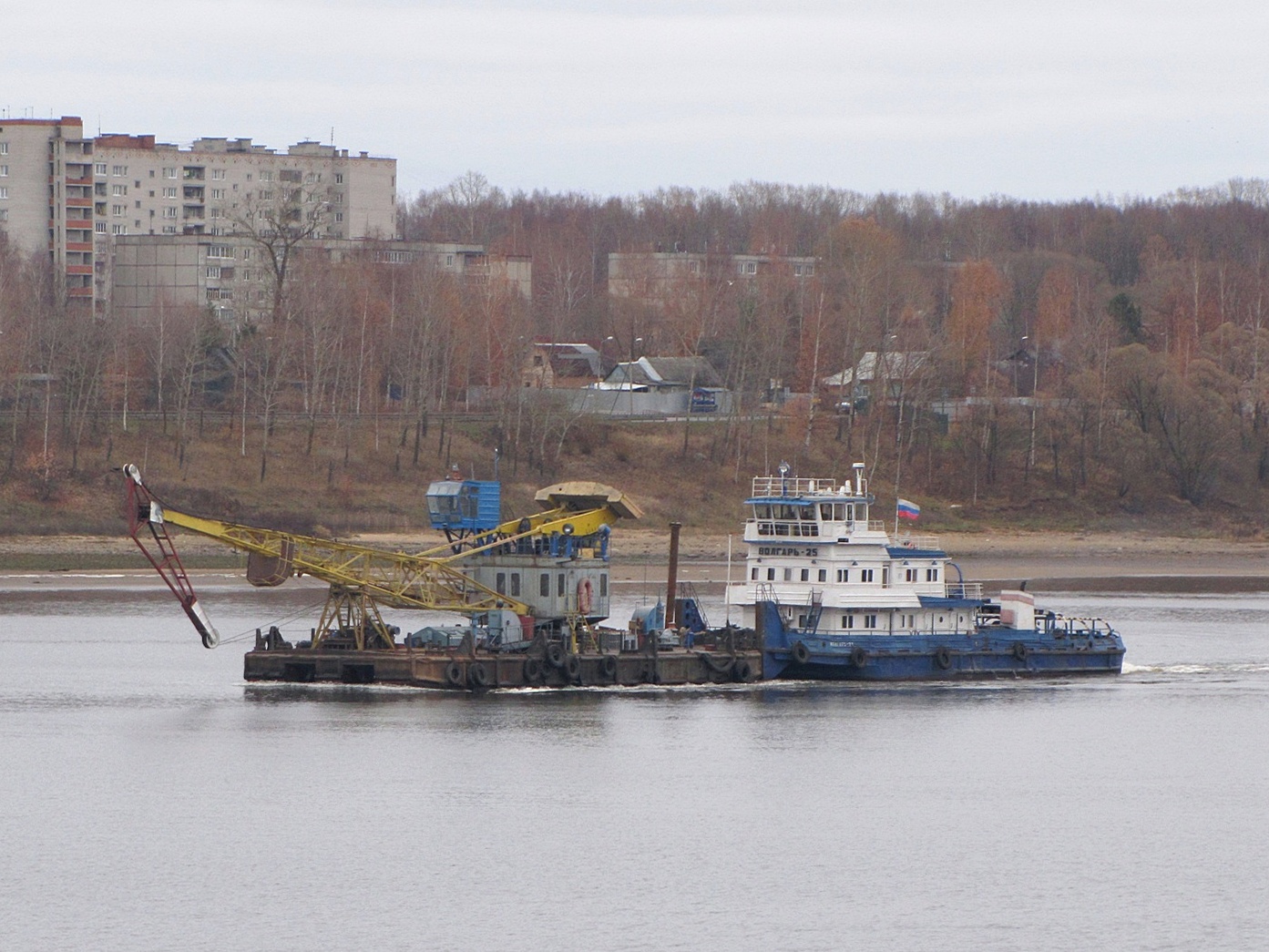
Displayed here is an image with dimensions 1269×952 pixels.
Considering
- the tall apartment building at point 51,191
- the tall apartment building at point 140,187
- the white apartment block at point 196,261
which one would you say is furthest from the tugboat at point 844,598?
the tall apartment building at point 51,191

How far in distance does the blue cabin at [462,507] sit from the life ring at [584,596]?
2.82 metres

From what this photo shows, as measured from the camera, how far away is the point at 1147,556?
10500cm

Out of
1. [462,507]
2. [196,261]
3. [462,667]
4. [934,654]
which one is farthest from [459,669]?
[196,261]

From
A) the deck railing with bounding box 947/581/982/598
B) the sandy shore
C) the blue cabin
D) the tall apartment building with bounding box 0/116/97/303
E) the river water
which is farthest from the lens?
the tall apartment building with bounding box 0/116/97/303

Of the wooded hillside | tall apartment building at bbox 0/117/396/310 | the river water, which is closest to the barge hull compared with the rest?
the river water

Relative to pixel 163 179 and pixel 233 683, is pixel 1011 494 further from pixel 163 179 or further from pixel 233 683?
pixel 163 179

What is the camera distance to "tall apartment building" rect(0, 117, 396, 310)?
508 feet

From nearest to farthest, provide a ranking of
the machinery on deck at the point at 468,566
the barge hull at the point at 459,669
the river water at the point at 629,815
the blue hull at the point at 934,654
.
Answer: the river water at the point at 629,815
the machinery on deck at the point at 468,566
the barge hull at the point at 459,669
the blue hull at the point at 934,654

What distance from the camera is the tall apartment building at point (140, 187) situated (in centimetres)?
15475

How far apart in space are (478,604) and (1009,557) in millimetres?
51448

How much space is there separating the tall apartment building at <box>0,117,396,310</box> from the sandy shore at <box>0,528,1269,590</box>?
192 feet

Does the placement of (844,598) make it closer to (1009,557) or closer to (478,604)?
(478,604)

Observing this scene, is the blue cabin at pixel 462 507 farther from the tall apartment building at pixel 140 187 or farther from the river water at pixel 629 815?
the tall apartment building at pixel 140 187

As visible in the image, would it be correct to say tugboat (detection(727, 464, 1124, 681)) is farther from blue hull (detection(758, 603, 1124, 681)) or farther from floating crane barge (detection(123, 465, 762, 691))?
floating crane barge (detection(123, 465, 762, 691))
